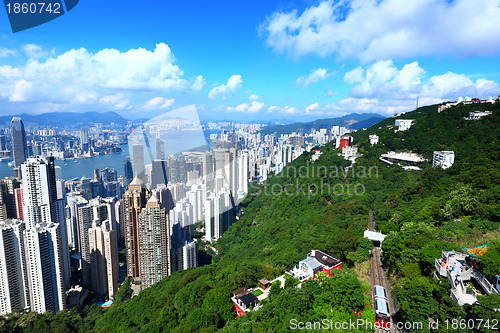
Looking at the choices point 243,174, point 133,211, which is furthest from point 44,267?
point 243,174

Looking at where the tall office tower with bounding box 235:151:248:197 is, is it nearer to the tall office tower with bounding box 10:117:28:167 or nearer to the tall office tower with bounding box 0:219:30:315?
the tall office tower with bounding box 0:219:30:315

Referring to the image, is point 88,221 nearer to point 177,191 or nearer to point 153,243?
point 177,191

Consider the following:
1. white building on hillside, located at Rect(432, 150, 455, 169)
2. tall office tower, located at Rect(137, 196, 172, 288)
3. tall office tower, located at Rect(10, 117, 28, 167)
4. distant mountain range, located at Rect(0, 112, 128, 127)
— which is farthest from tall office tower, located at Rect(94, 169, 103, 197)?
white building on hillside, located at Rect(432, 150, 455, 169)

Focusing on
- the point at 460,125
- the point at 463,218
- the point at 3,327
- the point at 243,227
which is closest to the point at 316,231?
the point at 463,218

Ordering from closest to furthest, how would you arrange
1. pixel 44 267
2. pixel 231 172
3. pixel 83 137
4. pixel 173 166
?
1. pixel 44 267
2. pixel 173 166
3. pixel 231 172
4. pixel 83 137

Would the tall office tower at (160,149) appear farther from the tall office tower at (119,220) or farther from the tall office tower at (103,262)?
the tall office tower at (119,220)

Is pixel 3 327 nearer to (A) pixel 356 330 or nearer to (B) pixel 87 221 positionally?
(B) pixel 87 221

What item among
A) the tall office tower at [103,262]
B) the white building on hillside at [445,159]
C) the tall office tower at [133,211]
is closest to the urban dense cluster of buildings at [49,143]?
the tall office tower at [103,262]
